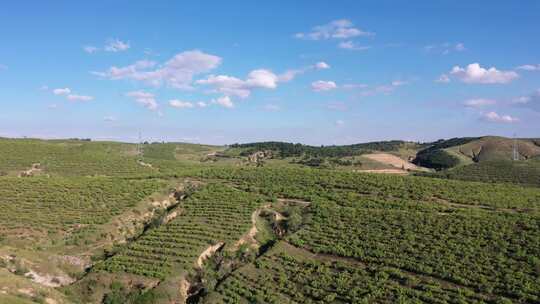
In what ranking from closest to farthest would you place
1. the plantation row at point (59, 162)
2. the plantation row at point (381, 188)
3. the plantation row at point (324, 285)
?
the plantation row at point (324, 285) < the plantation row at point (381, 188) < the plantation row at point (59, 162)

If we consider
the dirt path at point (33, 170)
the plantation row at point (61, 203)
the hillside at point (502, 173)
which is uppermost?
the hillside at point (502, 173)

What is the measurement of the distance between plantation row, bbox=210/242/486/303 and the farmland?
5.3 inches

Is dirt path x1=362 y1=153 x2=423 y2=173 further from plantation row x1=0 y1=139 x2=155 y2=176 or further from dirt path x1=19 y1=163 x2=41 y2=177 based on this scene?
dirt path x1=19 y1=163 x2=41 y2=177

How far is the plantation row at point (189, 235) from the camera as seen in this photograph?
42250mm

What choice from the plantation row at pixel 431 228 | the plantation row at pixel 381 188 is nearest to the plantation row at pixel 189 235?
the plantation row at pixel 431 228

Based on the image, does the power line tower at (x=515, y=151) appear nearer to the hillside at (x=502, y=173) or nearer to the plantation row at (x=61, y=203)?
the hillside at (x=502, y=173)

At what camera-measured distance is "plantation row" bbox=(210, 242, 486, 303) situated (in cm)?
3312

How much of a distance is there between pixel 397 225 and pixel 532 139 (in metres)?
165

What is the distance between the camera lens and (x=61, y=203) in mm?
61156

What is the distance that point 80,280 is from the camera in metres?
40.5

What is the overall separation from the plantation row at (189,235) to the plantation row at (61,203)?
10.2m

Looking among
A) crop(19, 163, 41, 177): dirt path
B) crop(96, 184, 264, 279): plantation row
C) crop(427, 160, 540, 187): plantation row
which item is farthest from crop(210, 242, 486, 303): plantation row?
crop(19, 163, 41, 177): dirt path

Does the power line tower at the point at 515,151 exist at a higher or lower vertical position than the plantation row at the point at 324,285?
higher

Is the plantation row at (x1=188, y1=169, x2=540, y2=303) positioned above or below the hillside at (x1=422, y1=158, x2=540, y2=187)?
below
